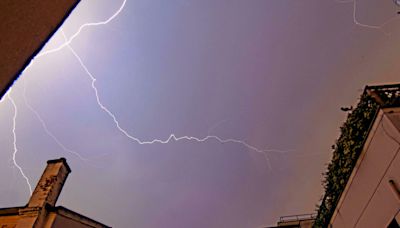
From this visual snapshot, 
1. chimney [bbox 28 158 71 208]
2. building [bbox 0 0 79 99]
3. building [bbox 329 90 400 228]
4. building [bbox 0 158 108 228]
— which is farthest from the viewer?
chimney [bbox 28 158 71 208]

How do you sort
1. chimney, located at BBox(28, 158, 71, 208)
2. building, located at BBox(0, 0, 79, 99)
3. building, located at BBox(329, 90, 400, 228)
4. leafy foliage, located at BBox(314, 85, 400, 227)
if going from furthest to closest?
chimney, located at BBox(28, 158, 71, 208)
leafy foliage, located at BBox(314, 85, 400, 227)
building, located at BBox(329, 90, 400, 228)
building, located at BBox(0, 0, 79, 99)

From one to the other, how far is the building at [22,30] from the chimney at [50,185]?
1321cm

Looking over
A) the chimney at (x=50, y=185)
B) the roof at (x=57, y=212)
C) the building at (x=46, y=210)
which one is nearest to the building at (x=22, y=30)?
the building at (x=46, y=210)

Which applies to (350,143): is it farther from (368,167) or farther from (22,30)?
(22,30)

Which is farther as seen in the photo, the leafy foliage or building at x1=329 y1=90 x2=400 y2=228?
the leafy foliage

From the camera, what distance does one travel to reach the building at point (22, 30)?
125cm

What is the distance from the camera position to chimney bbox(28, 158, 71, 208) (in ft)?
41.5

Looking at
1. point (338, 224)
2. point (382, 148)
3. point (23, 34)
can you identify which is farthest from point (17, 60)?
point (338, 224)

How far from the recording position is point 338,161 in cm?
855

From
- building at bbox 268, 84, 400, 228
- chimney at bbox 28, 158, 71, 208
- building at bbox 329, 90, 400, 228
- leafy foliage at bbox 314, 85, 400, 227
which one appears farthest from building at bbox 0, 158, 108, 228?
building at bbox 329, 90, 400, 228

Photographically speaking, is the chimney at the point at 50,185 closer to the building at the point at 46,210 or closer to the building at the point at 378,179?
the building at the point at 46,210

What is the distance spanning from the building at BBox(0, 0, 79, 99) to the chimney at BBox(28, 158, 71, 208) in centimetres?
1321

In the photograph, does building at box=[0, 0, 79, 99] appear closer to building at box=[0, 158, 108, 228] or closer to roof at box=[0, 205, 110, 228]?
building at box=[0, 158, 108, 228]

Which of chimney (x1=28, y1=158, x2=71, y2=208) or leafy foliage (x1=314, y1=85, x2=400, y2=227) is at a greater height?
chimney (x1=28, y1=158, x2=71, y2=208)
